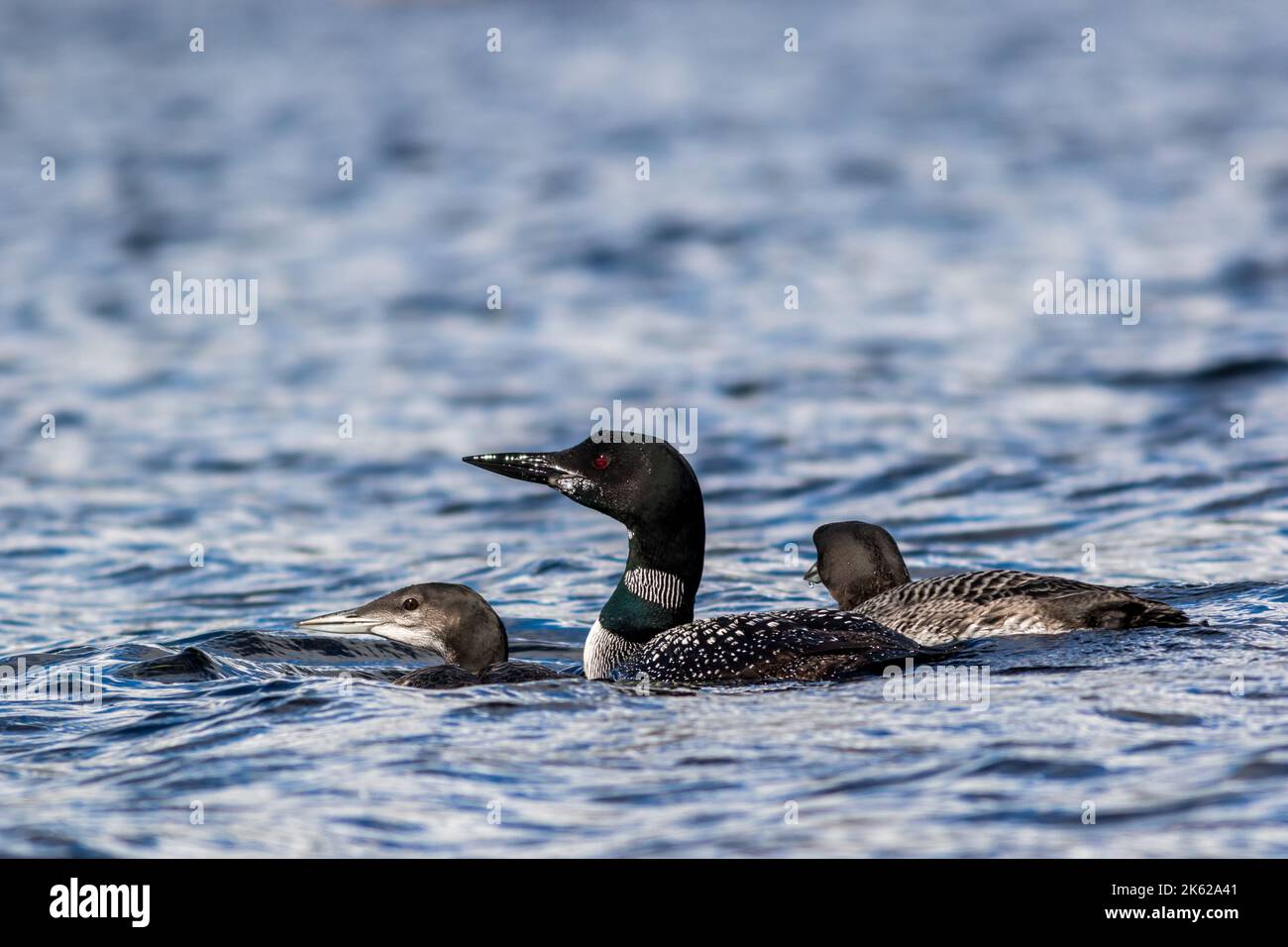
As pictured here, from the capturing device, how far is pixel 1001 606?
691cm

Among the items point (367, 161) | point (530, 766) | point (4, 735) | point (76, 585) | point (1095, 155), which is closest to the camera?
point (530, 766)

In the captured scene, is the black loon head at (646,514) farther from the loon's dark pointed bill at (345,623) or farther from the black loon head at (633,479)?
the loon's dark pointed bill at (345,623)

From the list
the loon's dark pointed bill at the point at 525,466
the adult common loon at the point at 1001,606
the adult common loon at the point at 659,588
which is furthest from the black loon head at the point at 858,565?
the loon's dark pointed bill at the point at 525,466

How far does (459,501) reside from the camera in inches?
456

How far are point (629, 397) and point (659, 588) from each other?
6199 millimetres

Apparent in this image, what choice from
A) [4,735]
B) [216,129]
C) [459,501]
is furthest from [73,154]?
[4,735]

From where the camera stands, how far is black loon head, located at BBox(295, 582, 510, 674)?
703 cm

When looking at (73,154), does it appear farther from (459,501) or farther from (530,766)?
(530,766)

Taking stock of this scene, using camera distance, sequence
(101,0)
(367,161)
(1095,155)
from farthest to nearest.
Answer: (101,0), (367,161), (1095,155)

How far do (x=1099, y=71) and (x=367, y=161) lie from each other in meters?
10.4

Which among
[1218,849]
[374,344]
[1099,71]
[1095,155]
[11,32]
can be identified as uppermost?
[11,32]

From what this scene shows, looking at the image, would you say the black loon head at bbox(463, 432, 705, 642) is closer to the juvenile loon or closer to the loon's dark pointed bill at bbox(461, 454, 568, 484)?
the loon's dark pointed bill at bbox(461, 454, 568, 484)

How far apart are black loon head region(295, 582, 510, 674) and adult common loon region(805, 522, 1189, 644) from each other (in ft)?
5.27

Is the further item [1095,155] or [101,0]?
[101,0]
